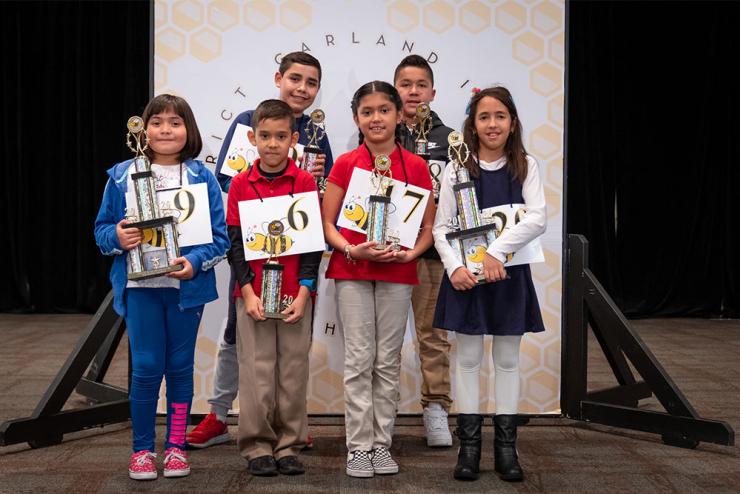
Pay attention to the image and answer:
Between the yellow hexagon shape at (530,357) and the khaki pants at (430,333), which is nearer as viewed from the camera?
the khaki pants at (430,333)

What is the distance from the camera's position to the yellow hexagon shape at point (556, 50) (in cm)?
316

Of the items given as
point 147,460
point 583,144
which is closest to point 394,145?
point 147,460

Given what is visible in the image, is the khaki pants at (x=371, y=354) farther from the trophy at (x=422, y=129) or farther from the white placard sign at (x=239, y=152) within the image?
the white placard sign at (x=239, y=152)

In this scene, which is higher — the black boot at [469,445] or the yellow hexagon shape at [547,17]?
the yellow hexagon shape at [547,17]

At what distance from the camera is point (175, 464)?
2.40 metres

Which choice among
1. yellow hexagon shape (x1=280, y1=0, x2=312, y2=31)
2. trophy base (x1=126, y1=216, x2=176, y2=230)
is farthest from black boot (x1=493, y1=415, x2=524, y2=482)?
yellow hexagon shape (x1=280, y1=0, x2=312, y2=31)

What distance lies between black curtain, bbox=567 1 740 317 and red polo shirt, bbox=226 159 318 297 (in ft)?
15.2

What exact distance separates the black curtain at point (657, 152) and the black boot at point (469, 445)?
4543mm

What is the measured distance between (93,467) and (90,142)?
4.91 meters

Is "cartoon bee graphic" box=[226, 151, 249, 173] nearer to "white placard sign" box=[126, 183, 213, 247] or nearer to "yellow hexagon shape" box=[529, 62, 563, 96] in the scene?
"white placard sign" box=[126, 183, 213, 247]

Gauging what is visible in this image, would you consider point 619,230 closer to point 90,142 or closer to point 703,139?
point 703,139

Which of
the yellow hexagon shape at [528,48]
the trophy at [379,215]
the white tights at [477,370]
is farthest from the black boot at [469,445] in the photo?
the yellow hexagon shape at [528,48]

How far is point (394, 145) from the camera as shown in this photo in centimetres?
253

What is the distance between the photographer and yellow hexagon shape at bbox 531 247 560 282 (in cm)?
319
